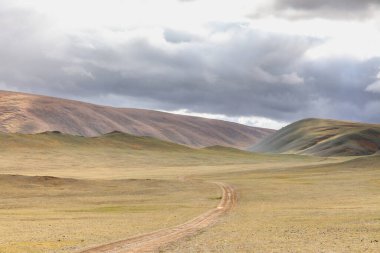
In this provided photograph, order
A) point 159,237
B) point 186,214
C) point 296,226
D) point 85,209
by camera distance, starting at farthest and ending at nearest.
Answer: point 85,209 → point 186,214 → point 296,226 → point 159,237

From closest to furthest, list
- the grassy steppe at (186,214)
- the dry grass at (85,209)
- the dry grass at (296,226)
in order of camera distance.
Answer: the dry grass at (296,226) → the grassy steppe at (186,214) → the dry grass at (85,209)

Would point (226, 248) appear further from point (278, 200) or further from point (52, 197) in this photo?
point (52, 197)

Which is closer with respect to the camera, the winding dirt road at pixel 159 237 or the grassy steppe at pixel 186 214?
the winding dirt road at pixel 159 237

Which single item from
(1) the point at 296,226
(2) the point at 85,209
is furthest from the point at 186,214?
(2) the point at 85,209

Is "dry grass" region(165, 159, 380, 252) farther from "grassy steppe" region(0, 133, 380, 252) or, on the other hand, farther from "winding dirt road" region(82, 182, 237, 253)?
"winding dirt road" region(82, 182, 237, 253)

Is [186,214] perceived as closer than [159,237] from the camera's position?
No

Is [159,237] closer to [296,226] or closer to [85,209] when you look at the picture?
[296,226]

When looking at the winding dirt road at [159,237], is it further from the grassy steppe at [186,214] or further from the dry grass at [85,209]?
the dry grass at [85,209]

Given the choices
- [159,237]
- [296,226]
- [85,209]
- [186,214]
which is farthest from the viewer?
[85,209]

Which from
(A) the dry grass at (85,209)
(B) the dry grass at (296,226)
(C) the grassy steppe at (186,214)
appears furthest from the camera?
(A) the dry grass at (85,209)

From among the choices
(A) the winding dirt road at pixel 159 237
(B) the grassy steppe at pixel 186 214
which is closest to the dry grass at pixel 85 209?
(B) the grassy steppe at pixel 186 214

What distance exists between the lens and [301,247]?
3309 cm

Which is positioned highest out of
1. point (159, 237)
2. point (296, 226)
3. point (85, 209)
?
point (296, 226)

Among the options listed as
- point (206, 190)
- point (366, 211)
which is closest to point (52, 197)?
point (206, 190)
